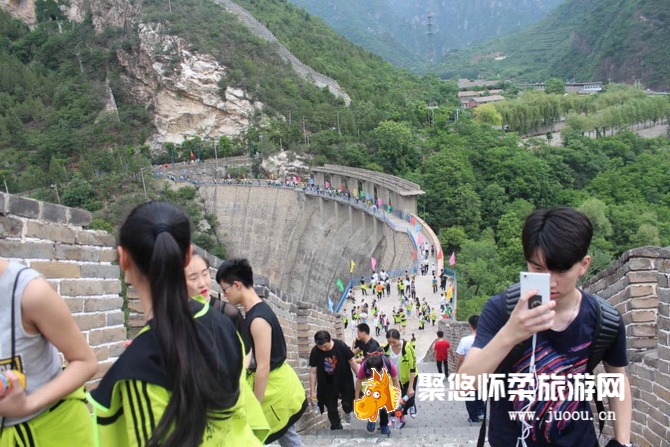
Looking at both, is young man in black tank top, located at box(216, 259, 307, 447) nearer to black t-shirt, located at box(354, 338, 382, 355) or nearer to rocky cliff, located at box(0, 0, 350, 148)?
black t-shirt, located at box(354, 338, 382, 355)

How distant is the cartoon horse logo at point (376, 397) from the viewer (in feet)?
18.0

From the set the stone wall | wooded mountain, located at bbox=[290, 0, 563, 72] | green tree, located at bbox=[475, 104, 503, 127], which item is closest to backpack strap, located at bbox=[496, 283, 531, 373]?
the stone wall

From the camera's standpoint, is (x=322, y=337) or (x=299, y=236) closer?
(x=322, y=337)

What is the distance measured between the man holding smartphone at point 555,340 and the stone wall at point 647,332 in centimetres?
186

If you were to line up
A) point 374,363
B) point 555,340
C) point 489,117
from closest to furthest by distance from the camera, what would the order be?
point 555,340 < point 374,363 < point 489,117

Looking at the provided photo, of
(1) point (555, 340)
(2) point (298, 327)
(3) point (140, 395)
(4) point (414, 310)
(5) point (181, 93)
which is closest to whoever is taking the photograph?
(3) point (140, 395)

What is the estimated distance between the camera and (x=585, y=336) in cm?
234

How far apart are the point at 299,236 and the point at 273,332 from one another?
110ft

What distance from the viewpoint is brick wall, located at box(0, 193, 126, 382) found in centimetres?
303

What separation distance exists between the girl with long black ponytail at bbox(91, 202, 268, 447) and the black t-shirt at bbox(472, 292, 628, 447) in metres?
1.02

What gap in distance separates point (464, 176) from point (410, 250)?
34.0ft

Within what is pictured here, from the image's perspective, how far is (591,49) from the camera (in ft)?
314

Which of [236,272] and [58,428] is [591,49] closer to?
A: [236,272]

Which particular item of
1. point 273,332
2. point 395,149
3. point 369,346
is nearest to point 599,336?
point 273,332
